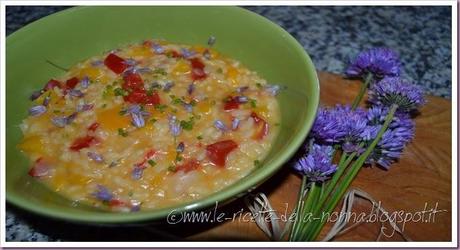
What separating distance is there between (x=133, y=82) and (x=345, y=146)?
0.88 metres

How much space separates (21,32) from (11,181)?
0.70m

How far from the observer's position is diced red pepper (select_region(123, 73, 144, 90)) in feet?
6.65

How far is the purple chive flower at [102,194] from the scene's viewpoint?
170 cm

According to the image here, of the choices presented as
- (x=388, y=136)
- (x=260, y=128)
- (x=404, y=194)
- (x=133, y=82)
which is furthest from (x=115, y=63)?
(x=404, y=194)

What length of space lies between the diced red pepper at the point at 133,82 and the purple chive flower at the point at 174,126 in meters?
0.23

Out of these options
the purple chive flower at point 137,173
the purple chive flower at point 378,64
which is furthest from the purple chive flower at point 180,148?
→ the purple chive flower at point 378,64

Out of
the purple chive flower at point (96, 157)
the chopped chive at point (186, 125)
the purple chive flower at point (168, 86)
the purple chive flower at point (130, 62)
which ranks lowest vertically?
the purple chive flower at point (96, 157)

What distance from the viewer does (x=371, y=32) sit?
3.00 metres

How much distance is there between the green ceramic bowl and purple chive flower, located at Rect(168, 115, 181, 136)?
33 centimetres

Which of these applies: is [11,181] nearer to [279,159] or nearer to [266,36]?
[279,159]

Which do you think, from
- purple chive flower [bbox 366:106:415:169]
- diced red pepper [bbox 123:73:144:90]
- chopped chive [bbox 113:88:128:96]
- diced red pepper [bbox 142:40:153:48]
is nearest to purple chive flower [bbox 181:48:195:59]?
diced red pepper [bbox 142:40:153:48]

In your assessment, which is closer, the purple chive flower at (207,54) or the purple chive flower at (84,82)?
the purple chive flower at (84,82)

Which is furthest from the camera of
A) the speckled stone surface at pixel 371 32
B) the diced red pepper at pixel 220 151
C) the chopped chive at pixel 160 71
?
the speckled stone surface at pixel 371 32

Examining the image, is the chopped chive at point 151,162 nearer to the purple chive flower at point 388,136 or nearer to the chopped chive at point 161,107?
the chopped chive at point 161,107
